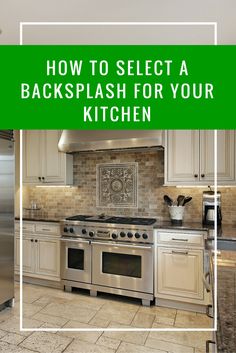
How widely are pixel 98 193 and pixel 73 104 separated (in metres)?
2.16

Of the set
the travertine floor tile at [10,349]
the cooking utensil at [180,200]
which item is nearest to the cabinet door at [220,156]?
the cooking utensil at [180,200]

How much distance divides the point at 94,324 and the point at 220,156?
2117 millimetres

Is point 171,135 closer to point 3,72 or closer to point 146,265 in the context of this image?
→ point 146,265

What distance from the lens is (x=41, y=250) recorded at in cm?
362

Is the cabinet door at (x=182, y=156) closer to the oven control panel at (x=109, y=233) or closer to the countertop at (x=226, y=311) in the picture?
the oven control panel at (x=109, y=233)

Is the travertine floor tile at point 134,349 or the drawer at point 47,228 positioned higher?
the drawer at point 47,228

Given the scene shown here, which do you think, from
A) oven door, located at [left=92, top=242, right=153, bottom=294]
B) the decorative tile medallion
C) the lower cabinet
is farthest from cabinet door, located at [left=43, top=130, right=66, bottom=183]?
oven door, located at [left=92, top=242, right=153, bottom=294]

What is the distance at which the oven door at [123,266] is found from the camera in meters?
3.03

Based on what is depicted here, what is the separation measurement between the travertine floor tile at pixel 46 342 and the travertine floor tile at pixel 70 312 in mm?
339

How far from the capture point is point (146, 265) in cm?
303

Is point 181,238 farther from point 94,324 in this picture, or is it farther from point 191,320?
point 94,324

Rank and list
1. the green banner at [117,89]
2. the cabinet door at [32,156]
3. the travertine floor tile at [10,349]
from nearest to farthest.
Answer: the green banner at [117,89] → the travertine floor tile at [10,349] → the cabinet door at [32,156]
